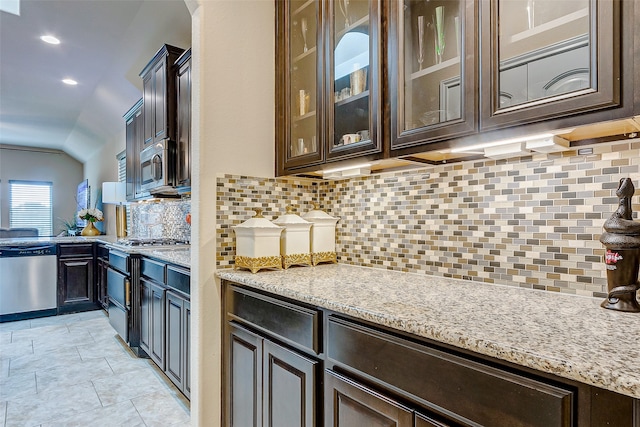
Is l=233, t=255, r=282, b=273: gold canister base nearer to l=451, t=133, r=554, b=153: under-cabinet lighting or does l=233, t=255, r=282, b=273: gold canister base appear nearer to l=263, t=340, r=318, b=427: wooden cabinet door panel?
l=263, t=340, r=318, b=427: wooden cabinet door panel

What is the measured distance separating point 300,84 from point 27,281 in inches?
174

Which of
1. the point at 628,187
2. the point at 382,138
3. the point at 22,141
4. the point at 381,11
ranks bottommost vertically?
the point at 628,187

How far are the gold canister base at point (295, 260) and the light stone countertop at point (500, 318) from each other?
0.77 ft

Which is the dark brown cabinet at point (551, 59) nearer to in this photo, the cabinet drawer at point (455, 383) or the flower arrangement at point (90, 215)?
the cabinet drawer at point (455, 383)

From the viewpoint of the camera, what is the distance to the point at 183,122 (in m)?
2.73

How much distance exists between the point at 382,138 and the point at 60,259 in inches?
185

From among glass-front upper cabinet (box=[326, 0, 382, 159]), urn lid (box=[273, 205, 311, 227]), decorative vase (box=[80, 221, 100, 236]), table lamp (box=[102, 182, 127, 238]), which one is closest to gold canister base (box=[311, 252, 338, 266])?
urn lid (box=[273, 205, 311, 227])

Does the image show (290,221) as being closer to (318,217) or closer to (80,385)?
(318,217)

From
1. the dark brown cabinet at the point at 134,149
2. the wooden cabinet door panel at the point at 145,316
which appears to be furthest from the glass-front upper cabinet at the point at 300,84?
the dark brown cabinet at the point at 134,149

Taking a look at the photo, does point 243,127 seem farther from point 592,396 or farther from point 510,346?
point 592,396

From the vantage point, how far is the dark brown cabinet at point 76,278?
444 centimetres

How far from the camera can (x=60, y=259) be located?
443 centimetres

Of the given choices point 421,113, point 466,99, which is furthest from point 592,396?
point 421,113

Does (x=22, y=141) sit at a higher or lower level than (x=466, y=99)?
higher
